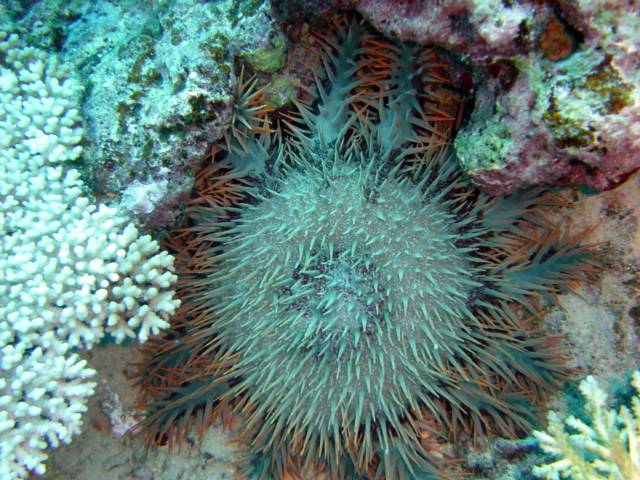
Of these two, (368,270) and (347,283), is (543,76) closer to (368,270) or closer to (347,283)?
(368,270)

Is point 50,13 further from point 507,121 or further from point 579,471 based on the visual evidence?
point 579,471

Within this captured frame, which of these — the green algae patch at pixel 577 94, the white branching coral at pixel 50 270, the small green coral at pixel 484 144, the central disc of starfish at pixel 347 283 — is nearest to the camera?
the green algae patch at pixel 577 94

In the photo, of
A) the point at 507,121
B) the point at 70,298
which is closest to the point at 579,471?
the point at 507,121

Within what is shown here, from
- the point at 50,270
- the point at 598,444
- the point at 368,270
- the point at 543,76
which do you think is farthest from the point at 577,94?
the point at 50,270

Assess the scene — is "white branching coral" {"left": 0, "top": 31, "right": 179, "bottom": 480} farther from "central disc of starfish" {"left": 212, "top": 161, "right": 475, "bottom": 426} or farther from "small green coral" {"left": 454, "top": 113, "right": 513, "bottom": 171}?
"small green coral" {"left": 454, "top": 113, "right": 513, "bottom": 171}

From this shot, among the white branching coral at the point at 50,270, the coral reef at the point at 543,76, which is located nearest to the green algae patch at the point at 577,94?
the coral reef at the point at 543,76

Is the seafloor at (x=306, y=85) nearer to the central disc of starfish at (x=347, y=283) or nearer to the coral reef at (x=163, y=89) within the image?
the coral reef at (x=163, y=89)

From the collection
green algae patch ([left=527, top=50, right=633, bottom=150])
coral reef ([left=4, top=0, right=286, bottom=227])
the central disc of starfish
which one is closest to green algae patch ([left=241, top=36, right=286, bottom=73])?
coral reef ([left=4, top=0, right=286, bottom=227])
